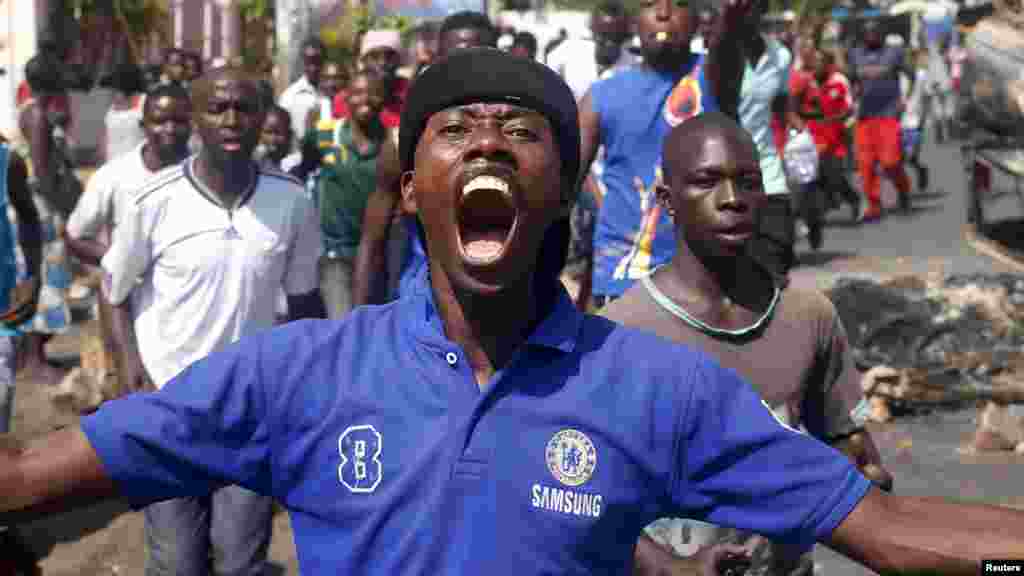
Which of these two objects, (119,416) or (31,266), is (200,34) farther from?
(119,416)

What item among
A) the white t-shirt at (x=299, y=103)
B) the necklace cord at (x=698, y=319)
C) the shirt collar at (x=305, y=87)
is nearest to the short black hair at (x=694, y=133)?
the necklace cord at (x=698, y=319)

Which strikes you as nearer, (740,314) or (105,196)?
(740,314)

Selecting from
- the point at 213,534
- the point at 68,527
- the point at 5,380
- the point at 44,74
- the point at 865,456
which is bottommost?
the point at 68,527

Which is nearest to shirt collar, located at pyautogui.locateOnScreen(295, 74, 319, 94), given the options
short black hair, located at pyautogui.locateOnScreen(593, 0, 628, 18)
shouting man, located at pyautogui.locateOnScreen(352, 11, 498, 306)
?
short black hair, located at pyautogui.locateOnScreen(593, 0, 628, 18)

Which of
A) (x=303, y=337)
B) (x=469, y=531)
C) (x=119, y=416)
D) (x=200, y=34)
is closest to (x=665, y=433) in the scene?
(x=469, y=531)

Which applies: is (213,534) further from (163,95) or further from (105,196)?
(163,95)

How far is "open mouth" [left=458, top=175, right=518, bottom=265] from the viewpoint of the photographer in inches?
108

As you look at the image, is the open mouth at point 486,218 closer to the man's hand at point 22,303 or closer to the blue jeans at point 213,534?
the blue jeans at point 213,534

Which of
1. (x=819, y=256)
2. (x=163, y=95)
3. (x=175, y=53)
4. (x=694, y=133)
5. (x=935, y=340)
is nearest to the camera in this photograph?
(x=694, y=133)

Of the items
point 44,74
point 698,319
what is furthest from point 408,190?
point 44,74

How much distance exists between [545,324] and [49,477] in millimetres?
763

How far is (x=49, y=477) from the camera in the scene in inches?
104

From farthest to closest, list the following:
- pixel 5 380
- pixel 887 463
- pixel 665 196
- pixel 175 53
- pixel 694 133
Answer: pixel 175 53 → pixel 887 463 → pixel 5 380 → pixel 665 196 → pixel 694 133

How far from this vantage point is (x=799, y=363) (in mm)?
4398
